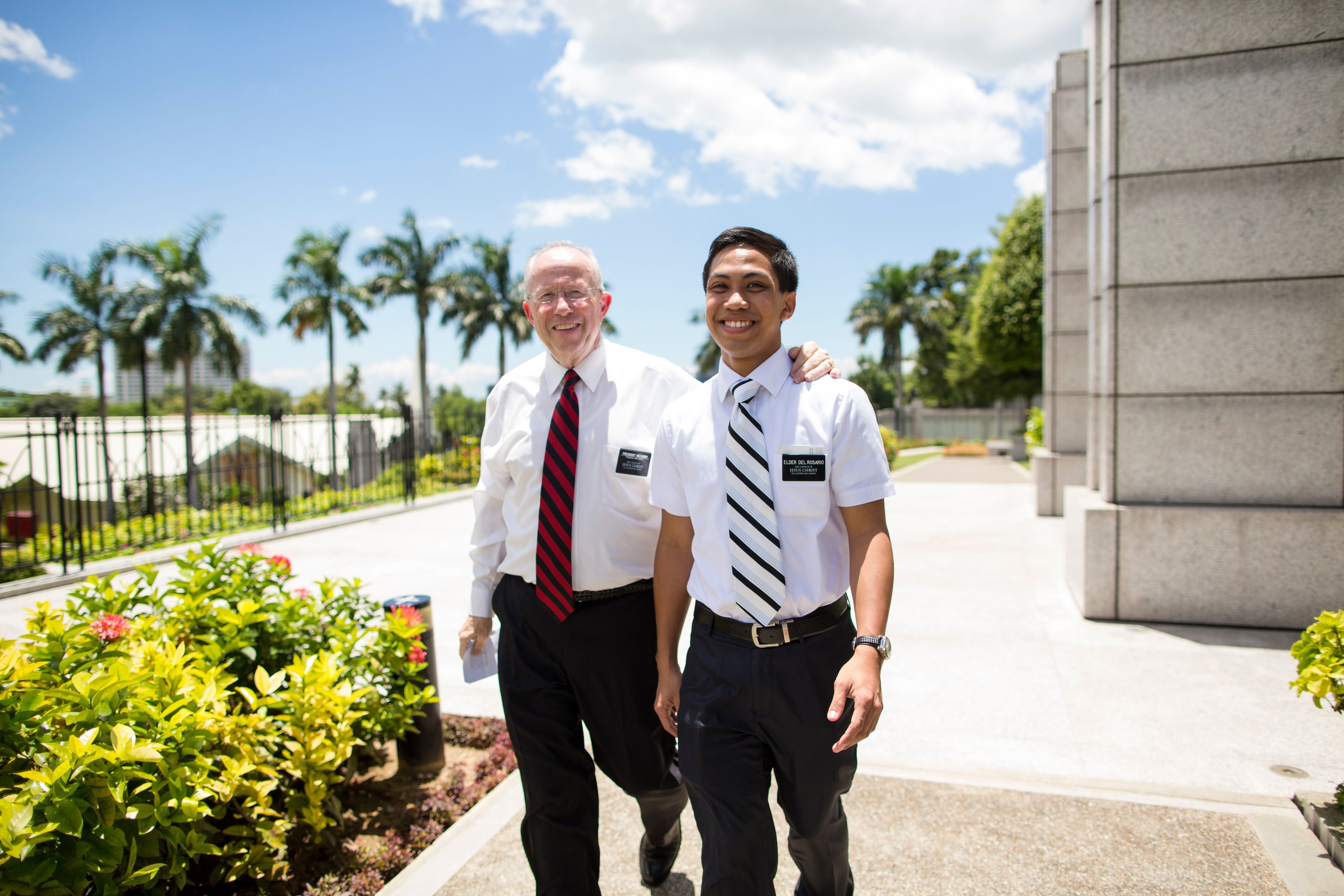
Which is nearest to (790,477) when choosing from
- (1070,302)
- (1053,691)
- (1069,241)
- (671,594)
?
(671,594)

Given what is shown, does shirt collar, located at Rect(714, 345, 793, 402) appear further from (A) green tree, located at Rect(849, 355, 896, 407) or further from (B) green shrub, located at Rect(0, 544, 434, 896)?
(A) green tree, located at Rect(849, 355, 896, 407)

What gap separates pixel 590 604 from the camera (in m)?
2.57

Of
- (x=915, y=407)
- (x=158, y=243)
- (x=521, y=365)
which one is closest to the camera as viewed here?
(x=521, y=365)

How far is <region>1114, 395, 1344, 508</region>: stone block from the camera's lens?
17.4 feet

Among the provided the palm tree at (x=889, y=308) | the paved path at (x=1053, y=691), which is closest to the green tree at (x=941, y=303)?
the palm tree at (x=889, y=308)

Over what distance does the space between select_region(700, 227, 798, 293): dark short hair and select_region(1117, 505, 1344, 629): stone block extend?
456 cm

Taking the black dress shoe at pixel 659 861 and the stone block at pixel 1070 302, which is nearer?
the black dress shoe at pixel 659 861

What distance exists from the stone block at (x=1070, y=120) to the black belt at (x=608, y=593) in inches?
474

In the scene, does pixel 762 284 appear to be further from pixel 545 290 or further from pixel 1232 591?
pixel 1232 591

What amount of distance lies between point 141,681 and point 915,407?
4267 cm

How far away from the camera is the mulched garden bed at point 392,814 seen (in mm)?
2795

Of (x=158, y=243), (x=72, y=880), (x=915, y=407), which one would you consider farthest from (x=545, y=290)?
(x=915, y=407)

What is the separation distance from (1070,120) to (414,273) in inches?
1080

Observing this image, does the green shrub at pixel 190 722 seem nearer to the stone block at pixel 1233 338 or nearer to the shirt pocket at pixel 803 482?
the shirt pocket at pixel 803 482
